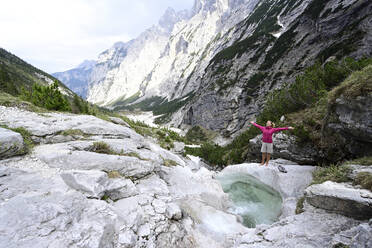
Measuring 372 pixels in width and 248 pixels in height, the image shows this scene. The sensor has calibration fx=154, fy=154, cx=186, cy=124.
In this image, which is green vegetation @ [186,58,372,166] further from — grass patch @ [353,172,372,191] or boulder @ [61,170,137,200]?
boulder @ [61,170,137,200]

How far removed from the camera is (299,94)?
16.9 metres

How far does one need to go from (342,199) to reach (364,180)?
104cm

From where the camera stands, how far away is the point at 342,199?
4.68 metres

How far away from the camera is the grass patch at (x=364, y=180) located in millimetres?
4686

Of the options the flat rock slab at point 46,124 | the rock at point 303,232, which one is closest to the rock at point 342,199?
the rock at point 303,232

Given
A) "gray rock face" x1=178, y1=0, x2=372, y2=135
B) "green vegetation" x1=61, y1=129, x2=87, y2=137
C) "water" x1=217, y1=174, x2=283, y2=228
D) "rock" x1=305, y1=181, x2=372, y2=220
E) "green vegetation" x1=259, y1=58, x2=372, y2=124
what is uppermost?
→ "gray rock face" x1=178, y1=0, x2=372, y2=135

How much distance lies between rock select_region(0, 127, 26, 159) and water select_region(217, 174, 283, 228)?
33.8 feet

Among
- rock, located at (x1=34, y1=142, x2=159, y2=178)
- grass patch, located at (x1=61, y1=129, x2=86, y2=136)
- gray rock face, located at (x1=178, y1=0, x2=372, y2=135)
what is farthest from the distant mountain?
gray rock face, located at (x1=178, y1=0, x2=372, y2=135)

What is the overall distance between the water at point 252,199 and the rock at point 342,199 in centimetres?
304

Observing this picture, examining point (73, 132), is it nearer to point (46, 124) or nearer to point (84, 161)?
point (46, 124)

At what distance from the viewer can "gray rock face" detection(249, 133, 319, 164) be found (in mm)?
10898

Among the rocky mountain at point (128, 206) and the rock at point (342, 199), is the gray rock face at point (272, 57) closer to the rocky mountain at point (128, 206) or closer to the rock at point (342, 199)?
Answer: the rock at point (342, 199)

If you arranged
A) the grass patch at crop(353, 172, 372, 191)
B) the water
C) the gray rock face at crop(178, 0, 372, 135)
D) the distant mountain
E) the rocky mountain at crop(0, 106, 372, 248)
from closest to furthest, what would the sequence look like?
the rocky mountain at crop(0, 106, 372, 248), the grass patch at crop(353, 172, 372, 191), the water, the gray rock face at crop(178, 0, 372, 135), the distant mountain

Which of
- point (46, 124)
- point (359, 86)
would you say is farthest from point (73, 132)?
point (359, 86)
